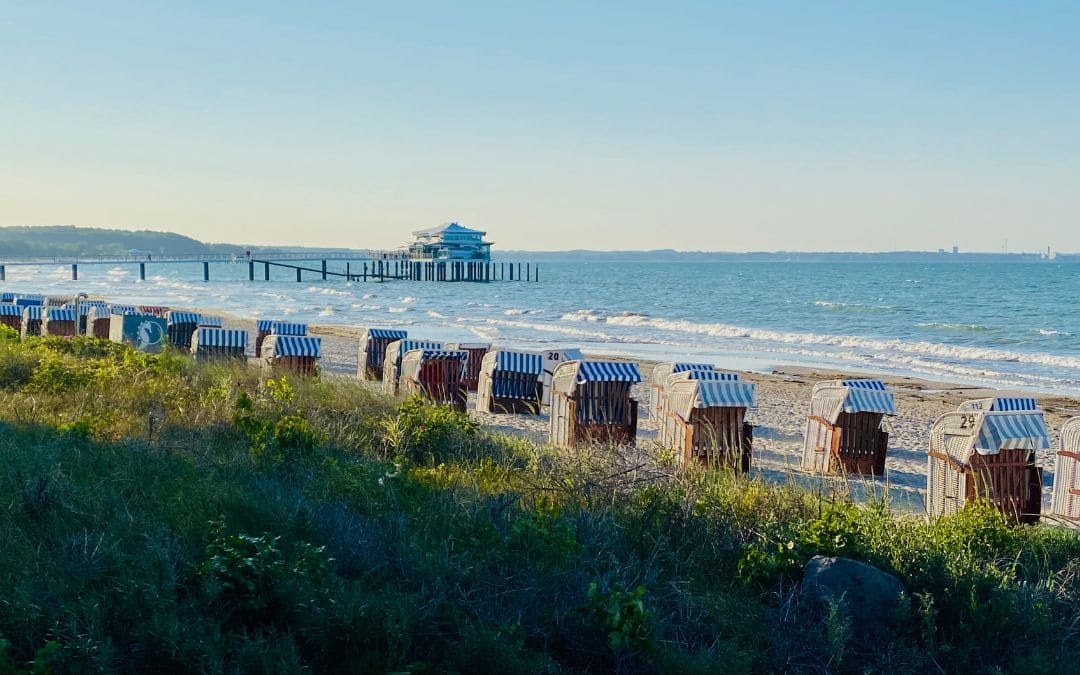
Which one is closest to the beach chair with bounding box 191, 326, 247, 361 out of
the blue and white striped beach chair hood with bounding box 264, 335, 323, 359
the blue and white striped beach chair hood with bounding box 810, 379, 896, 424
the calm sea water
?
the blue and white striped beach chair hood with bounding box 264, 335, 323, 359

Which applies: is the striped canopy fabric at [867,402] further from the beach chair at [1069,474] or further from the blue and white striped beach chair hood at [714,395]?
the beach chair at [1069,474]

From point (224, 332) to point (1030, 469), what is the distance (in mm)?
13100

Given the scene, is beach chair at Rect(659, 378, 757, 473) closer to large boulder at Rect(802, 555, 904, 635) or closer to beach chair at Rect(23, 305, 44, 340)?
large boulder at Rect(802, 555, 904, 635)

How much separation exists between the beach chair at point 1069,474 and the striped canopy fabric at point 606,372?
4.34 m

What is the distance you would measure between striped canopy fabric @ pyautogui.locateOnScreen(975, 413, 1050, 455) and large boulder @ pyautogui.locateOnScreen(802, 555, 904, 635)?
11.0ft

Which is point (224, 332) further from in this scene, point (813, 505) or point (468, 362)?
point (813, 505)

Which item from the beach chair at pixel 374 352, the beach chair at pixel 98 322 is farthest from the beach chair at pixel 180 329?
the beach chair at pixel 374 352

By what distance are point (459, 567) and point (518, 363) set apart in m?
10.4

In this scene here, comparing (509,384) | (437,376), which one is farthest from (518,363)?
(437,376)

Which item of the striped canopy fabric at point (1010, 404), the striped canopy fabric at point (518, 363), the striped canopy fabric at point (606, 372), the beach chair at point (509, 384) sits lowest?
the beach chair at point (509, 384)

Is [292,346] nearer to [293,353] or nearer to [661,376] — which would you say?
[293,353]

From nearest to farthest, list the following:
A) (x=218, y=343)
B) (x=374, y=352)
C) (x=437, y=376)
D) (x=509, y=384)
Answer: (x=437, y=376), (x=509, y=384), (x=218, y=343), (x=374, y=352)

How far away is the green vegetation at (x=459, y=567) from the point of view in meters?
4.45

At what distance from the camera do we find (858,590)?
545 centimetres
